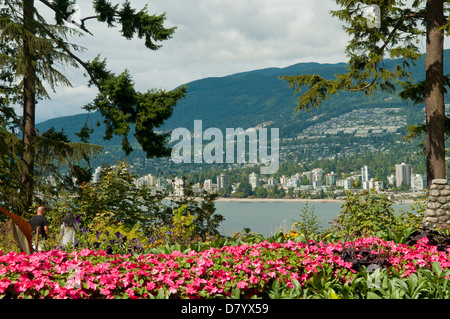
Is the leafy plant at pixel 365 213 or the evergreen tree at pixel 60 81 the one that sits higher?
the evergreen tree at pixel 60 81

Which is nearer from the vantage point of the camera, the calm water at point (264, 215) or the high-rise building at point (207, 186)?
the calm water at point (264, 215)

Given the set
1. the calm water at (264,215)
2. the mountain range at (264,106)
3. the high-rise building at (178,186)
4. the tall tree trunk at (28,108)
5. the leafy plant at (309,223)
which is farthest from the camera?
the mountain range at (264,106)

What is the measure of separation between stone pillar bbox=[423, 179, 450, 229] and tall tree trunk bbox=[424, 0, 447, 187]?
60.1 inches

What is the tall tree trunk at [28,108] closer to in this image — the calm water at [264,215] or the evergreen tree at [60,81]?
the evergreen tree at [60,81]

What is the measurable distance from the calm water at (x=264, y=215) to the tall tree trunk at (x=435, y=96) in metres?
1.50

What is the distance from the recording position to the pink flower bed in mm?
3938

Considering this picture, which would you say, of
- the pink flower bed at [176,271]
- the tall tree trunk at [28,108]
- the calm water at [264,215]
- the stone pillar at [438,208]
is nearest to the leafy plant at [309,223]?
the calm water at [264,215]

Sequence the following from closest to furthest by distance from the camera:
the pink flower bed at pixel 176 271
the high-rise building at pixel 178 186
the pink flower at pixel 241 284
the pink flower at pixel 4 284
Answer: the pink flower at pixel 4 284 < the pink flower bed at pixel 176 271 < the pink flower at pixel 241 284 < the high-rise building at pixel 178 186

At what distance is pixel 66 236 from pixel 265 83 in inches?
5095

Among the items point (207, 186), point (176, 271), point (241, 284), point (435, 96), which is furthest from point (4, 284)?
point (435, 96)

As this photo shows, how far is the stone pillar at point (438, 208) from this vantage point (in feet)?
32.4

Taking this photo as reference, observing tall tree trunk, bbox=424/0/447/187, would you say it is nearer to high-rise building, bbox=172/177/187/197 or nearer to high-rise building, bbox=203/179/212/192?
high-rise building, bbox=203/179/212/192

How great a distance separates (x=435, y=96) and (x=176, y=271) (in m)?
9.75

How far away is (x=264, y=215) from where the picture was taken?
700 inches
